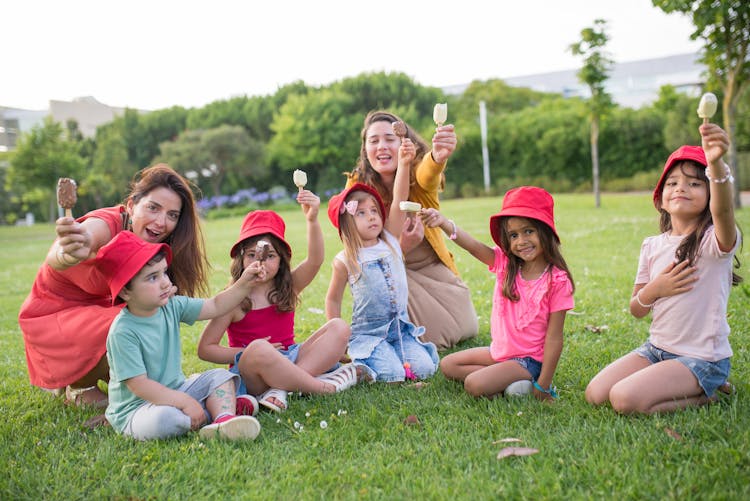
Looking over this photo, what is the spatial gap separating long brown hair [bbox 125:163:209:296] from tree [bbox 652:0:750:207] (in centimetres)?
986

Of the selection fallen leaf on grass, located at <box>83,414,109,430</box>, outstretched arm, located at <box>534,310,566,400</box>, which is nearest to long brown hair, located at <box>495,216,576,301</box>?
outstretched arm, located at <box>534,310,566,400</box>

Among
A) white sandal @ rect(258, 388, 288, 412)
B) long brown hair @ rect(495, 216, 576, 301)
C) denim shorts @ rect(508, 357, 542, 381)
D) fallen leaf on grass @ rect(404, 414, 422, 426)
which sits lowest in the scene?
fallen leaf on grass @ rect(404, 414, 422, 426)

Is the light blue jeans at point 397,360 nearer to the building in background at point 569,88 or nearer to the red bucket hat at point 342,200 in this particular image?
the red bucket hat at point 342,200

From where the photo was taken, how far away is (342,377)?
3.34 metres

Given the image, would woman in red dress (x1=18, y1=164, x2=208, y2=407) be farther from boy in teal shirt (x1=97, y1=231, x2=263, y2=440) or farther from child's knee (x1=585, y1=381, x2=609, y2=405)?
child's knee (x1=585, y1=381, x2=609, y2=405)

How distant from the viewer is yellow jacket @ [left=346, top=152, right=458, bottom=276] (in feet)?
12.7

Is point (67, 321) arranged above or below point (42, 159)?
below

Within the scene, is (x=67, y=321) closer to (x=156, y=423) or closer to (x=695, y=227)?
(x=156, y=423)

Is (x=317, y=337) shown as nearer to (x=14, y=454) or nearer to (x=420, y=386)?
(x=420, y=386)

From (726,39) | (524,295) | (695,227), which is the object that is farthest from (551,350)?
(726,39)

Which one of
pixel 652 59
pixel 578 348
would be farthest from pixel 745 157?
pixel 652 59

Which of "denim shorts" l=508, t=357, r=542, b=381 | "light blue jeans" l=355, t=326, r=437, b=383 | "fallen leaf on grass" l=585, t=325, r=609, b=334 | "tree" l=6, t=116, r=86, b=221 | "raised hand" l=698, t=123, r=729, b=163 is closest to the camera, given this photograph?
"raised hand" l=698, t=123, r=729, b=163

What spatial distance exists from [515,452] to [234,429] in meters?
1.18

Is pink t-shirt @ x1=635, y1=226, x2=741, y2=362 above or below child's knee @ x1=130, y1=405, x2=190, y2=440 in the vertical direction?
above
